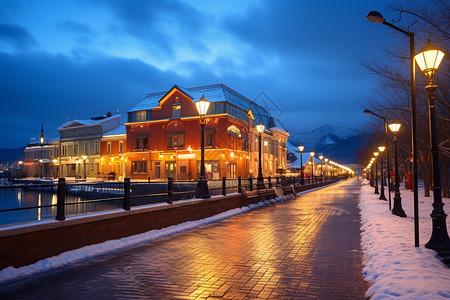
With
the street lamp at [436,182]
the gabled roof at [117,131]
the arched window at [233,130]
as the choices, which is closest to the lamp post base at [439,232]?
the street lamp at [436,182]

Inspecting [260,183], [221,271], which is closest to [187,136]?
[260,183]

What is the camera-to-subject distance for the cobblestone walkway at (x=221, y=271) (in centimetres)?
525

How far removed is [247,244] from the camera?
8.87 m

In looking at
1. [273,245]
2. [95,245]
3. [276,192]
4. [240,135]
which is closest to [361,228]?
[273,245]

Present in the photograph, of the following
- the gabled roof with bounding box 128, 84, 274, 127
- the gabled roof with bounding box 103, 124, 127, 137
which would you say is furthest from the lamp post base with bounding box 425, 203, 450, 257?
the gabled roof with bounding box 103, 124, 127, 137

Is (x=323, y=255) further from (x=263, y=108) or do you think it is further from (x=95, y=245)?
(x=263, y=108)

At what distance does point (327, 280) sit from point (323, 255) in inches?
72.1

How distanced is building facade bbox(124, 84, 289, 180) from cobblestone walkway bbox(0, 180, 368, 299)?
116ft

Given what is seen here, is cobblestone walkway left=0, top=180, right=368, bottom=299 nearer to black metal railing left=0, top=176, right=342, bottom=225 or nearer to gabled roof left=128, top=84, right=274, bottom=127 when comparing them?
black metal railing left=0, top=176, right=342, bottom=225

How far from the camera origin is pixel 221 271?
6.41 metres

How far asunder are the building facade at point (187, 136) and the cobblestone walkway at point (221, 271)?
3535cm

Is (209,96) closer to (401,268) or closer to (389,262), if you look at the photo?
(389,262)

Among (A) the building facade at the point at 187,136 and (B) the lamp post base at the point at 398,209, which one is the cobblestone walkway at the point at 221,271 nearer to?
(B) the lamp post base at the point at 398,209

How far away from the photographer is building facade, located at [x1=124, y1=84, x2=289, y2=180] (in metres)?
45.3
